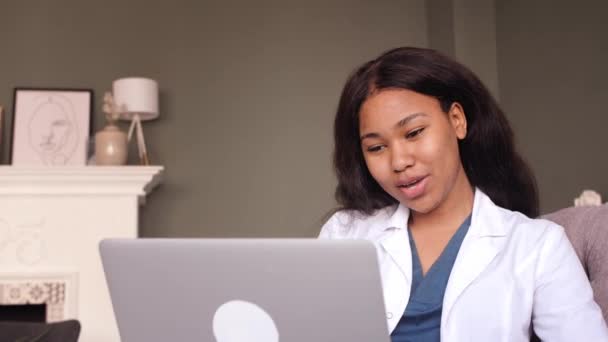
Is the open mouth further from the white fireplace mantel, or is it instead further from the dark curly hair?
the white fireplace mantel

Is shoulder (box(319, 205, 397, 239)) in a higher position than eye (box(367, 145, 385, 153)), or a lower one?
lower

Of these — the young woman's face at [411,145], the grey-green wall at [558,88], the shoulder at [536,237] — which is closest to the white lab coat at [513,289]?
the shoulder at [536,237]

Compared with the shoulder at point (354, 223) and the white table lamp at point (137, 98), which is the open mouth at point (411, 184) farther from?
the white table lamp at point (137, 98)

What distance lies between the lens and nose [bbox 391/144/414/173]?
1.04 meters

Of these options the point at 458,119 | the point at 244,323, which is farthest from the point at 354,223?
the point at 244,323

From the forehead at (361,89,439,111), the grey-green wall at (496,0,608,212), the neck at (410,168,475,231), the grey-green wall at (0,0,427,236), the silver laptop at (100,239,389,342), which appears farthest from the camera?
the grey-green wall at (0,0,427,236)

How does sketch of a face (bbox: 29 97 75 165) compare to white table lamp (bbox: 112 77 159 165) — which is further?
sketch of a face (bbox: 29 97 75 165)

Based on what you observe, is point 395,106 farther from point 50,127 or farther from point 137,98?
point 50,127

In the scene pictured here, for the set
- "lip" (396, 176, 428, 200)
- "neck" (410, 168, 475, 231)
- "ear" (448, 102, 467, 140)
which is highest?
"ear" (448, 102, 467, 140)

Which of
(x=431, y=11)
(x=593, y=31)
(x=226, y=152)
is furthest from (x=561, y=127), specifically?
(x=226, y=152)

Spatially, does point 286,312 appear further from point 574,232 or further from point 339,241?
point 574,232

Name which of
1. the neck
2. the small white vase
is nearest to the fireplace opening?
the small white vase

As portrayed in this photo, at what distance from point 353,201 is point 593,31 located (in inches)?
67.1

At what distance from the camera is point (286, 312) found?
719 millimetres
